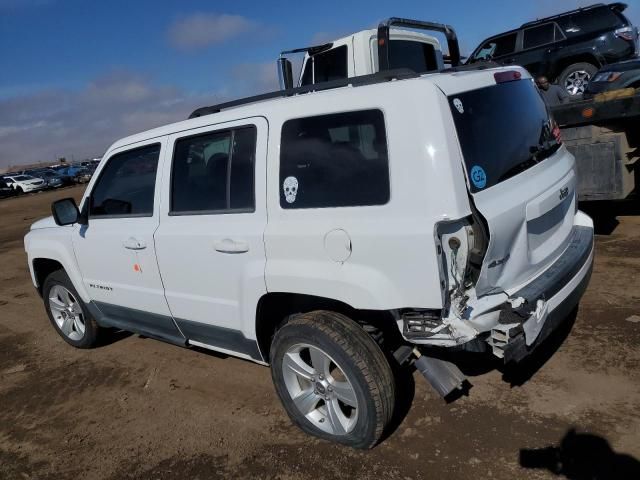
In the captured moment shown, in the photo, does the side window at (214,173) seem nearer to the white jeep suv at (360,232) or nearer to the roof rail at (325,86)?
the white jeep suv at (360,232)

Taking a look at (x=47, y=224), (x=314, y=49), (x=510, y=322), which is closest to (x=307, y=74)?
(x=314, y=49)

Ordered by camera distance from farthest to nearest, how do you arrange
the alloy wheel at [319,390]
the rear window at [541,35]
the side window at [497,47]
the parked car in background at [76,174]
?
the parked car in background at [76,174] < the side window at [497,47] < the rear window at [541,35] < the alloy wheel at [319,390]

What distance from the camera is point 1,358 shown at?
16.9 ft

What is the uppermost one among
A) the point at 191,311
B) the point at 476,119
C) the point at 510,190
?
the point at 476,119

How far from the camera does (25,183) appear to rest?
35.9m

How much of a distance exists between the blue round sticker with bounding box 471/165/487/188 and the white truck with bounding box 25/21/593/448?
0.05 feet

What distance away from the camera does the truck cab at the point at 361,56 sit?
608 centimetres

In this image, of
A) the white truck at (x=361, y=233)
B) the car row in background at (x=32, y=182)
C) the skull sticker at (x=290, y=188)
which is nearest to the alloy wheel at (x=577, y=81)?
the white truck at (x=361, y=233)

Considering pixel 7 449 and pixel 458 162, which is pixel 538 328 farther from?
pixel 7 449

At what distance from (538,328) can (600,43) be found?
988 cm

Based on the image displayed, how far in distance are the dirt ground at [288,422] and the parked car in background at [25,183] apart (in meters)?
35.8

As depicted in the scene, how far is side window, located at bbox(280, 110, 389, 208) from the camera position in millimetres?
2506

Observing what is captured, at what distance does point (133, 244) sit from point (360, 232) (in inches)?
76.1

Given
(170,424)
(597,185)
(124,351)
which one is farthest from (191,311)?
(597,185)
